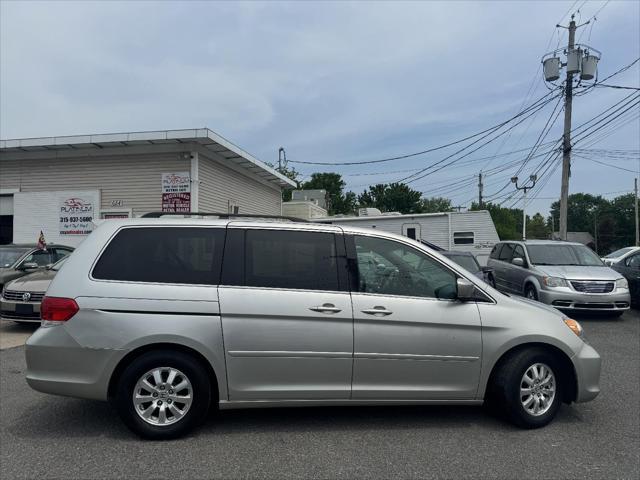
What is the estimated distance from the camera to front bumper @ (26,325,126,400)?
393 cm

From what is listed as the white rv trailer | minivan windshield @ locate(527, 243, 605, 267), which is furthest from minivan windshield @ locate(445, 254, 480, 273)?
the white rv trailer

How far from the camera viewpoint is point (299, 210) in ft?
86.3

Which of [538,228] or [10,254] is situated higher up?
[538,228]

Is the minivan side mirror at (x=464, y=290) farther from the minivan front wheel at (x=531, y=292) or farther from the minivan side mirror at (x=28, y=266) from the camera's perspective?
the minivan side mirror at (x=28, y=266)

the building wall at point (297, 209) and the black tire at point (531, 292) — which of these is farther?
the building wall at point (297, 209)

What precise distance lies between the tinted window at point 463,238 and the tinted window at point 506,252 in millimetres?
6600

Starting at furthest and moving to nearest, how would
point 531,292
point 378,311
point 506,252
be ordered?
point 506,252 < point 531,292 < point 378,311

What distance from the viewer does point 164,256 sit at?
4.19 m

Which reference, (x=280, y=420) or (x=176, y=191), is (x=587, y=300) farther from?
(x=176, y=191)

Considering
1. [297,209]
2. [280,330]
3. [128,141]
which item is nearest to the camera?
[280,330]

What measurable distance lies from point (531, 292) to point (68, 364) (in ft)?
30.3

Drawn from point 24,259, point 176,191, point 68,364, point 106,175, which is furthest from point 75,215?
point 68,364

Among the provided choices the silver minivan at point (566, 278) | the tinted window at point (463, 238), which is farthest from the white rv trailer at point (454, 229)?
the silver minivan at point (566, 278)

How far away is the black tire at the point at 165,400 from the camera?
3.92m
